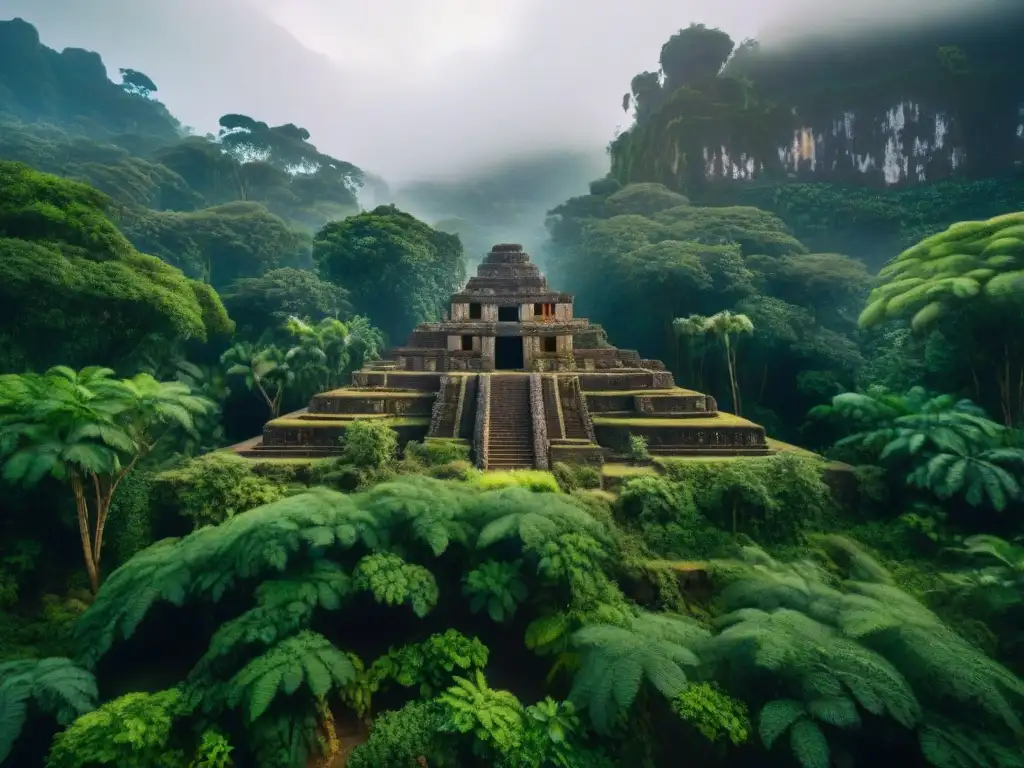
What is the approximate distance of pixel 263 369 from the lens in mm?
24594

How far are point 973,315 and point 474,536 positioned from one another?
17.3m

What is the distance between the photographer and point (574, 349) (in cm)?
2570

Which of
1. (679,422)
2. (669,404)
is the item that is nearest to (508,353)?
(669,404)

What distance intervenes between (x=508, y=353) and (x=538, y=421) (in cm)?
1204

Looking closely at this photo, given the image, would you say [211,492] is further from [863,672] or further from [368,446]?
[863,672]

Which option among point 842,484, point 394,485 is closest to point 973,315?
point 842,484

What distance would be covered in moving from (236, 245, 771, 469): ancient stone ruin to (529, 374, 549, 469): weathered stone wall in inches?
1.7

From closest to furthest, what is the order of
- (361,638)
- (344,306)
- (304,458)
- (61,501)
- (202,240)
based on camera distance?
1. (361,638)
2. (61,501)
3. (304,458)
4. (344,306)
5. (202,240)

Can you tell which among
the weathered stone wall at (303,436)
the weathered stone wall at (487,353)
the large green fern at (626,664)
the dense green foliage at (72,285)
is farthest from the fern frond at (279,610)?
the weathered stone wall at (487,353)

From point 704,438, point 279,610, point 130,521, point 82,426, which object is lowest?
point 130,521

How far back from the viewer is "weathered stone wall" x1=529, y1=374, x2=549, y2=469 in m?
15.2

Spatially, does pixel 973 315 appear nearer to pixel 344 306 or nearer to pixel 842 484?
pixel 842 484

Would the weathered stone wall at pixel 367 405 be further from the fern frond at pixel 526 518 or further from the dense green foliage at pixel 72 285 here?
the fern frond at pixel 526 518

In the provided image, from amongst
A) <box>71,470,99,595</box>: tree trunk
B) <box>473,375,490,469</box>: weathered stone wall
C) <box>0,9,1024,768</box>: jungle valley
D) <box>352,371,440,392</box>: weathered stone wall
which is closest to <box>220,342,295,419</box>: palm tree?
<box>0,9,1024,768</box>: jungle valley
